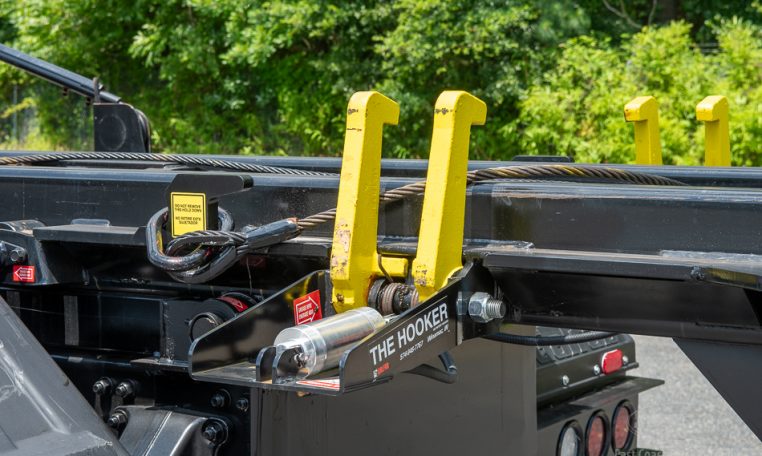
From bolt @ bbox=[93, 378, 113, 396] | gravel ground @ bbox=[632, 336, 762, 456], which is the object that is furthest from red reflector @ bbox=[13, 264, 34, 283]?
gravel ground @ bbox=[632, 336, 762, 456]

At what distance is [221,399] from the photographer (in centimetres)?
203

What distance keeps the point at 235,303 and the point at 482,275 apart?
18.7 inches

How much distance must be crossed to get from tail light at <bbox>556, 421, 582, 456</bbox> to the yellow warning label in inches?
52.7

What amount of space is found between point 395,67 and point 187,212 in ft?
38.7

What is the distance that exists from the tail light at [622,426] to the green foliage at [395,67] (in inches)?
280

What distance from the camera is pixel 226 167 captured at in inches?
97.5

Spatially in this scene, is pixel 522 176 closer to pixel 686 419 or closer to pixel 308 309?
pixel 308 309

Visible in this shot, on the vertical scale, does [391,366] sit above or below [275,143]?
below

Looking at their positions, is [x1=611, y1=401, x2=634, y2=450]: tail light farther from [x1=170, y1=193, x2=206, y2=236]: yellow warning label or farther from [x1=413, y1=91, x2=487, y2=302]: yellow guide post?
[x1=170, y1=193, x2=206, y2=236]: yellow warning label

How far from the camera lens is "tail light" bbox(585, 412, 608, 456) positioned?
312 centimetres

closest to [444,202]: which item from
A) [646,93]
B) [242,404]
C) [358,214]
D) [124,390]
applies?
[358,214]

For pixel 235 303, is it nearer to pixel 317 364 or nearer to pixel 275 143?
pixel 317 364

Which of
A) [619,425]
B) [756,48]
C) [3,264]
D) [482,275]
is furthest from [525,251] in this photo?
[756,48]

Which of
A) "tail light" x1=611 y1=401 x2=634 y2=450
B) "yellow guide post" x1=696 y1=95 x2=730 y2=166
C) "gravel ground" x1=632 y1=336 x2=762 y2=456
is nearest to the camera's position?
"tail light" x1=611 y1=401 x2=634 y2=450
